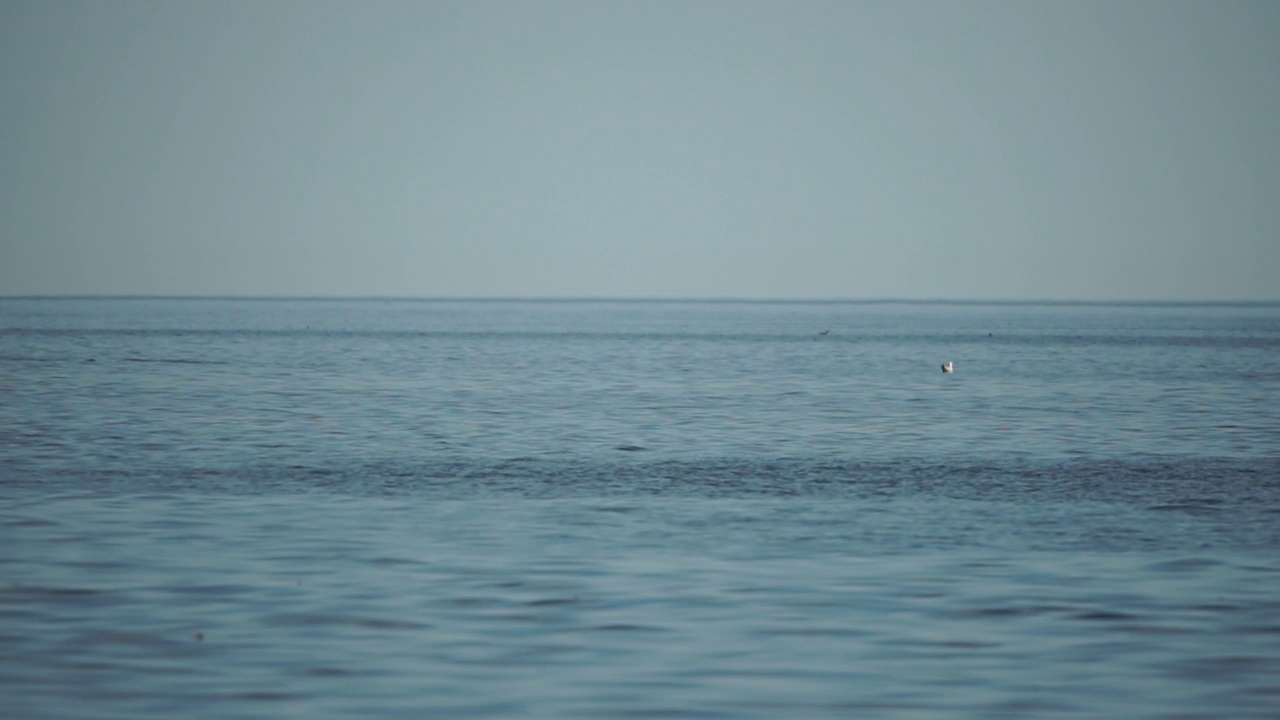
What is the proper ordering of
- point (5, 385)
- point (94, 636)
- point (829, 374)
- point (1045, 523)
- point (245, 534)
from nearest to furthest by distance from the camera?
point (94, 636), point (245, 534), point (1045, 523), point (5, 385), point (829, 374)

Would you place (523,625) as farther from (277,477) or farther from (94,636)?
(277,477)

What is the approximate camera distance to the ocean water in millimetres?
11555

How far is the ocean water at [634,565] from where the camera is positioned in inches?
455

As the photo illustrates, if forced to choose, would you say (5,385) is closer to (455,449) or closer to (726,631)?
(455,449)

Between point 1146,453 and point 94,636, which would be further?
point 1146,453

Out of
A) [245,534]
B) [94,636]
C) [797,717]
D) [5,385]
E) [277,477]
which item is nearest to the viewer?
[797,717]

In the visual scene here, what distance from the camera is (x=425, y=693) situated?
1134 centimetres

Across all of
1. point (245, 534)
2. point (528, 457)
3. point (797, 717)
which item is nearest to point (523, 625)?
point (797, 717)

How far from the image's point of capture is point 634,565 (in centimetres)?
1633

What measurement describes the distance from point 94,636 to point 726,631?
5262 millimetres

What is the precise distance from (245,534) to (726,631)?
715 cm

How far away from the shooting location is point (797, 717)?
10844mm

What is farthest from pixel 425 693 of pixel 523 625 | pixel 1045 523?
pixel 1045 523

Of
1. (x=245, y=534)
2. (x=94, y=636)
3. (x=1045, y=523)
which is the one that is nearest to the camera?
(x=94, y=636)
